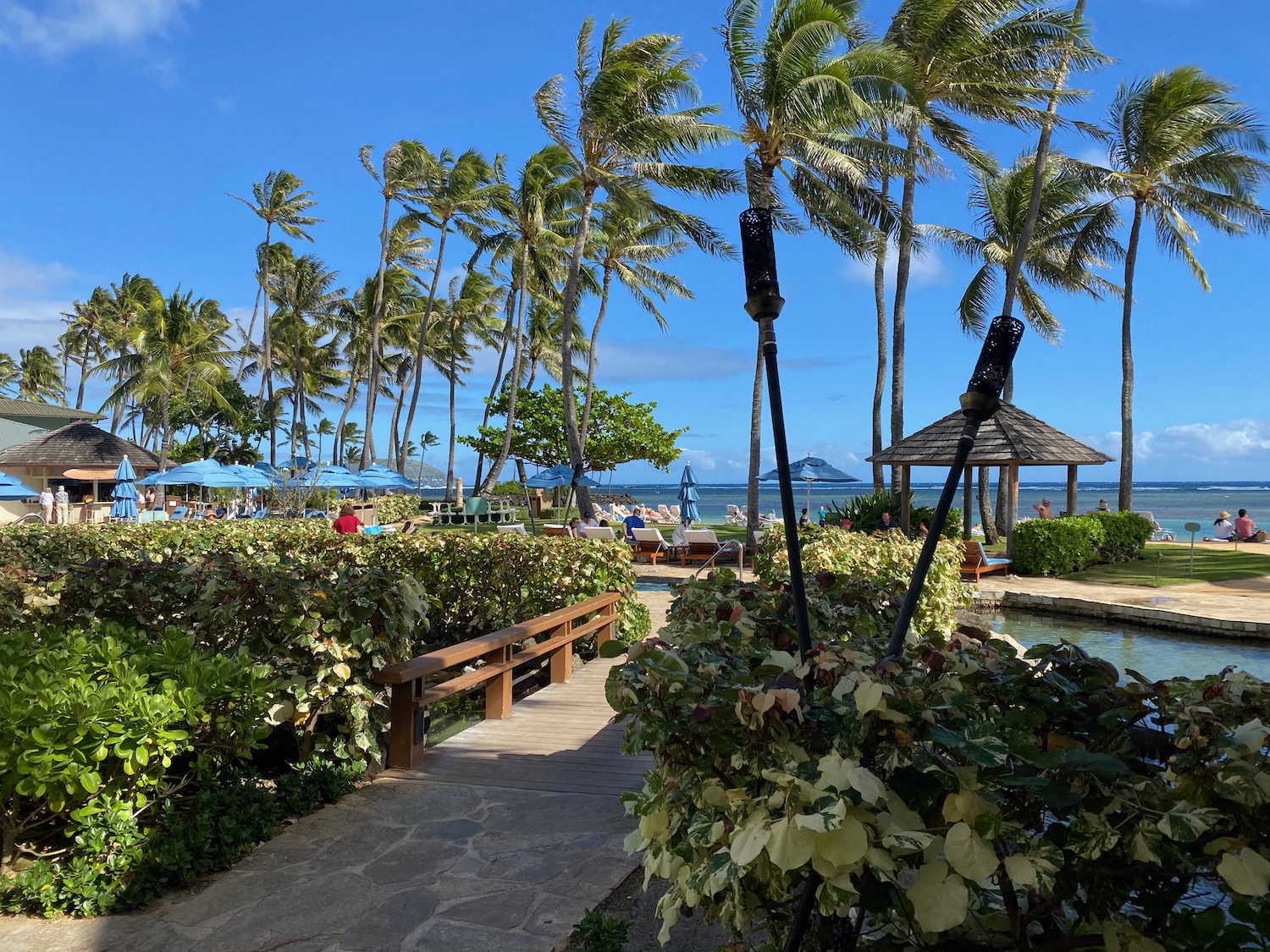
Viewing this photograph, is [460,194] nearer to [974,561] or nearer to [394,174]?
[394,174]

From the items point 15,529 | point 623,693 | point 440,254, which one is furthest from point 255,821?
point 440,254

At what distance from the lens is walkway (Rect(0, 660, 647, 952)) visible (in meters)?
2.79

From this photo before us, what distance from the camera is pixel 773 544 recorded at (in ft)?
27.8

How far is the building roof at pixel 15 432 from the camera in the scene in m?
37.1

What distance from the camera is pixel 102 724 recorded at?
114 inches

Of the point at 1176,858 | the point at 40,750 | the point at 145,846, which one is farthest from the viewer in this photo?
the point at 145,846

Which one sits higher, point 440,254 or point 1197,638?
point 440,254

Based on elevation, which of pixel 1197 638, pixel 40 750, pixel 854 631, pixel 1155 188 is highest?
pixel 1155 188

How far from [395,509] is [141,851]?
92.9 feet

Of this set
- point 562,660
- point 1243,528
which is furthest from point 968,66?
point 562,660

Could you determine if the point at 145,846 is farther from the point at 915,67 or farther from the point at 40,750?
the point at 915,67

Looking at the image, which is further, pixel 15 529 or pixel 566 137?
pixel 566 137

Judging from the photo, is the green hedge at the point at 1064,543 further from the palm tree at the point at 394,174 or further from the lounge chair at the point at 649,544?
the palm tree at the point at 394,174

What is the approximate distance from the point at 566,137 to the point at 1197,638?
53.0 feet
